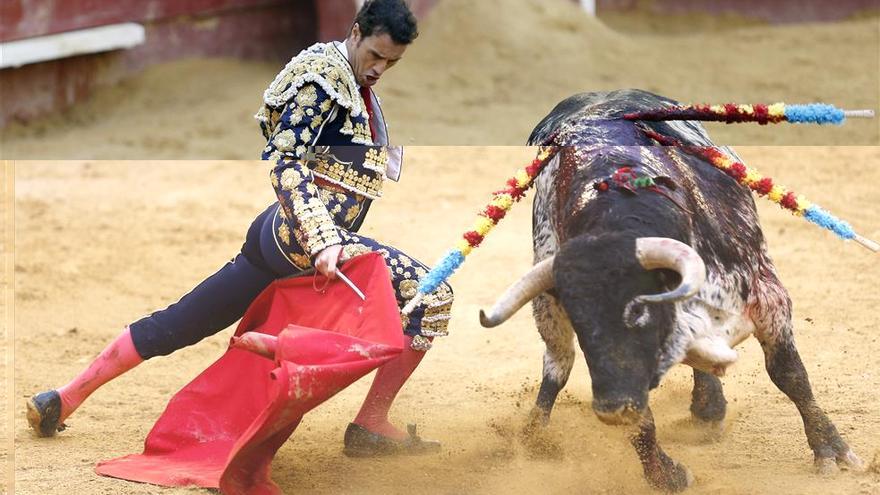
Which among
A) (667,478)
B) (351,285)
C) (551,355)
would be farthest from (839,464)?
(351,285)

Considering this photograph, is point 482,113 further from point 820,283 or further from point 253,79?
point 820,283

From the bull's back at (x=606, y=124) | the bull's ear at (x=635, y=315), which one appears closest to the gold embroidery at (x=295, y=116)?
the bull's back at (x=606, y=124)

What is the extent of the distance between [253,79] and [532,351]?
13.3 ft

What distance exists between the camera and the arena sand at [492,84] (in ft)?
25.1

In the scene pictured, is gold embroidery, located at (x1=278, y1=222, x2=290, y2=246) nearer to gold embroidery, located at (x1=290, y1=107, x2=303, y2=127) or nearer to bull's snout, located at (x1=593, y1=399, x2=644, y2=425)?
gold embroidery, located at (x1=290, y1=107, x2=303, y2=127)

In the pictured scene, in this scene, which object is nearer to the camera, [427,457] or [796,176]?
[427,457]

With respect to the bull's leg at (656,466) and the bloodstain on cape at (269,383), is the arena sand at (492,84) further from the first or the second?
the bull's leg at (656,466)

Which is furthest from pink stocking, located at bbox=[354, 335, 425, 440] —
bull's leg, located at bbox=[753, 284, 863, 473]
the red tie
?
bull's leg, located at bbox=[753, 284, 863, 473]

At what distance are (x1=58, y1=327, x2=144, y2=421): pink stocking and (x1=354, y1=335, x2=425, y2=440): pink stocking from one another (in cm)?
66

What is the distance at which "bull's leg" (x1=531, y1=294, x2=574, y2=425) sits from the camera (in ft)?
13.0

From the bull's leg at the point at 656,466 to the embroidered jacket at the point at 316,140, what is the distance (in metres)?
0.94

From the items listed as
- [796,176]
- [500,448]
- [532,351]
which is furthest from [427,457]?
[796,176]

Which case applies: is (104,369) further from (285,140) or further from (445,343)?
(445,343)

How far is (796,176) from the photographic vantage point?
657cm
